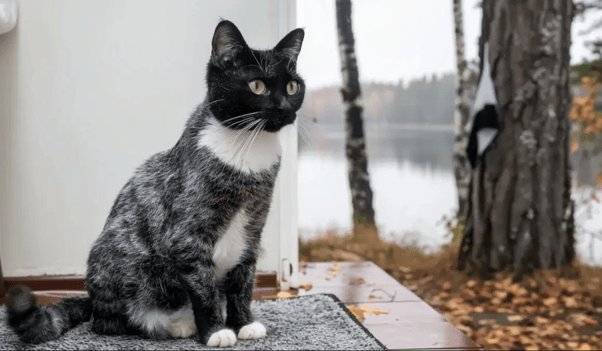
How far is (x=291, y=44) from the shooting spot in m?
1.13

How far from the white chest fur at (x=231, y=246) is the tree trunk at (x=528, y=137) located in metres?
1.76

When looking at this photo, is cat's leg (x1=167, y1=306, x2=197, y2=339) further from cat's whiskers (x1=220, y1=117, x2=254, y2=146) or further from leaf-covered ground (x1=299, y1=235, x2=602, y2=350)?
leaf-covered ground (x1=299, y1=235, x2=602, y2=350)

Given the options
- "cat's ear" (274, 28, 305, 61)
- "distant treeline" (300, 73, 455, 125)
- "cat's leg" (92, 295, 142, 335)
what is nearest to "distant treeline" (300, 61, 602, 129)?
"distant treeline" (300, 73, 455, 125)

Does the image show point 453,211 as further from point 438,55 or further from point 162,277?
point 162,277

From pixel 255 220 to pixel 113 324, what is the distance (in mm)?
401

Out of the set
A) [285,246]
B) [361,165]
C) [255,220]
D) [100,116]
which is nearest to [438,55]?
[361,165]

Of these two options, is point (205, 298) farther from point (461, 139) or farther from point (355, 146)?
point (461, 139)

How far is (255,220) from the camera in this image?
1145mm

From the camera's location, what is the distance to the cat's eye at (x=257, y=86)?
1.05m

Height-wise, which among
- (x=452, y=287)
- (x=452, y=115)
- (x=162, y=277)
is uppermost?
(x=452, y=115)

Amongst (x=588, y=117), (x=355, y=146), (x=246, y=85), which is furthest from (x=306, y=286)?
(x=588, y=117)

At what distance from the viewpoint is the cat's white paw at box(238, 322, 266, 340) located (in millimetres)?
1172

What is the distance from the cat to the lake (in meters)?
2.03

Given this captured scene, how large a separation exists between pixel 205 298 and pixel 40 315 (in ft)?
1.27
